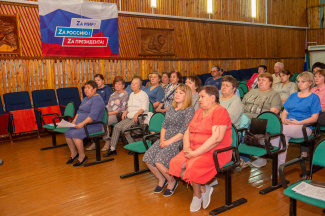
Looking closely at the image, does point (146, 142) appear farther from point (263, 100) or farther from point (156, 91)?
point (156, 91)

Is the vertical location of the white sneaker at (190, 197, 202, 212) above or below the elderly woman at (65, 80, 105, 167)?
below

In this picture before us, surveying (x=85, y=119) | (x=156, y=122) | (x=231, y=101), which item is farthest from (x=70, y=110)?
(x=231, y=101)

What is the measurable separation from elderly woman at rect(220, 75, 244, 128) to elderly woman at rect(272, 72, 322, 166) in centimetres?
61

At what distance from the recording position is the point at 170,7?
10.6 m

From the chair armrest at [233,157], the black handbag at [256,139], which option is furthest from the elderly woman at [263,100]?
the chair armrest at [233,157]

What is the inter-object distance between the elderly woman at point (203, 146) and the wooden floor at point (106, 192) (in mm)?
367

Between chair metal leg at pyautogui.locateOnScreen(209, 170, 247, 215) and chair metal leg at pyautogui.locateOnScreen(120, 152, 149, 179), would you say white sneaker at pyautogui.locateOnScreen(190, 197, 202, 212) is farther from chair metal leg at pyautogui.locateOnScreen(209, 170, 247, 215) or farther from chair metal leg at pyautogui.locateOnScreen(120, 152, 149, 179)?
chair metal leg at pyautogui.locateOnScreen(120, 152, 149, 179)

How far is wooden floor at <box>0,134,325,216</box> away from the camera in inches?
140

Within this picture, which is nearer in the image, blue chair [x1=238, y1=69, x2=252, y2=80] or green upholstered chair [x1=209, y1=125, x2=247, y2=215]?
green upholstered chair [x1=209, y1=125, x2=247, y2=215]

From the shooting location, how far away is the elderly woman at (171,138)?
12.6 feet

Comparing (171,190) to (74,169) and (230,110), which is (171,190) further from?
(74,169)

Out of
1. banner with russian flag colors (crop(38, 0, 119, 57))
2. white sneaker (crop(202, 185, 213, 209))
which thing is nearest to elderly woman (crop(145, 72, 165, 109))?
banner with russian flag colors (crop(38, 0, 119, 57))

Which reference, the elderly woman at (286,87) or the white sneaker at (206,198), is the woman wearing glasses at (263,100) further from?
the elderly woman at (286,87)

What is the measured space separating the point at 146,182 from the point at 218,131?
1.59 metres
